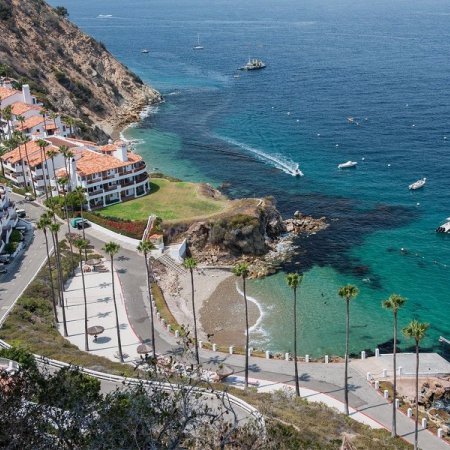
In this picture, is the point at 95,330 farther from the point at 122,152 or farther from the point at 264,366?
the point at 122,152

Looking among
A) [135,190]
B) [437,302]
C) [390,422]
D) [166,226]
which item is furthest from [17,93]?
[390,422]

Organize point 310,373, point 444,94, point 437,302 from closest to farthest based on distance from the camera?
point 310,373, point 437,302, point 444,94

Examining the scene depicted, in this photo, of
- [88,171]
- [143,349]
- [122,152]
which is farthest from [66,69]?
[143,349]

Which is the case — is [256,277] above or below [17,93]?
below

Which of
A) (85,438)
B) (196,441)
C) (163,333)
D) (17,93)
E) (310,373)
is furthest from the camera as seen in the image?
(17,93)

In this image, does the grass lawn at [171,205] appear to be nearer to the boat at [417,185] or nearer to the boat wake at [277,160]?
the boat wake at [277,160]

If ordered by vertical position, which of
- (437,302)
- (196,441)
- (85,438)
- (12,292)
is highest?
(85,438)

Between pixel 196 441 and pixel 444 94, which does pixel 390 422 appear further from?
pixel 444 94
